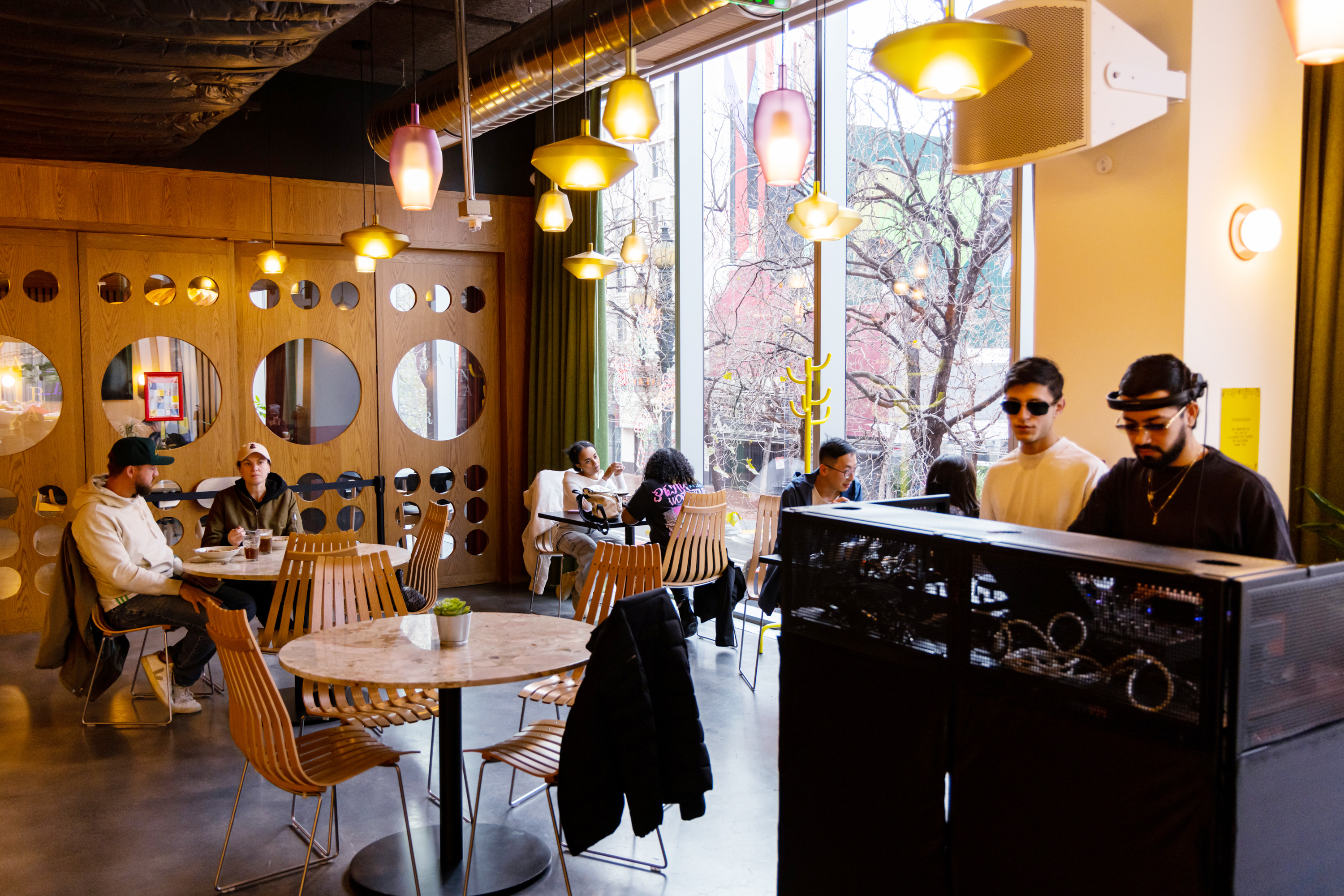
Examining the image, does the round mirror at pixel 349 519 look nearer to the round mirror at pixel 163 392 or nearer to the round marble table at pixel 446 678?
the round mirror at pixel 163 392

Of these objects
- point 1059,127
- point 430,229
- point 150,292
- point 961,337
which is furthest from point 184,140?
point 1059,127

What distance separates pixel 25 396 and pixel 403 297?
259 cm

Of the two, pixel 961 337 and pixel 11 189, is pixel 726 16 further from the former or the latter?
pixel 11 189

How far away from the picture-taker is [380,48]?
689cm

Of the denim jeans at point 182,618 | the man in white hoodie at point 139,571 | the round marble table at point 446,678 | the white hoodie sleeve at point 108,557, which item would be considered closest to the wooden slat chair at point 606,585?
the round marble table at point 446,678

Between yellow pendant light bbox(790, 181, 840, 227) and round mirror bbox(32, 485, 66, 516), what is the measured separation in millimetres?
A: 5324

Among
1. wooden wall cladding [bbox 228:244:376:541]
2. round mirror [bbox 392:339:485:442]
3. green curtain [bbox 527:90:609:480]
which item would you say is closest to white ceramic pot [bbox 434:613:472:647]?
wooden wall cladding [bbox 228:244:376:541]

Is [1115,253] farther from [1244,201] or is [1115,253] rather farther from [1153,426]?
[1153,426]

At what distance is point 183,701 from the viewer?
499 centimetres

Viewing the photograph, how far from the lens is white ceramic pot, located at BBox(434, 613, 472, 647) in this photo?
3.26 metres

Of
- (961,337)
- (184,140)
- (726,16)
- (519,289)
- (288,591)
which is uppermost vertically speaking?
(726,16)

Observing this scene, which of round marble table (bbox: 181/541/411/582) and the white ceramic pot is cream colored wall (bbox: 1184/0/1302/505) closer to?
the white ceramic pot

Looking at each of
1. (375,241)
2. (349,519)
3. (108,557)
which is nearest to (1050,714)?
(375,241)

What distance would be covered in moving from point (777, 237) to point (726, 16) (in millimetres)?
1330
